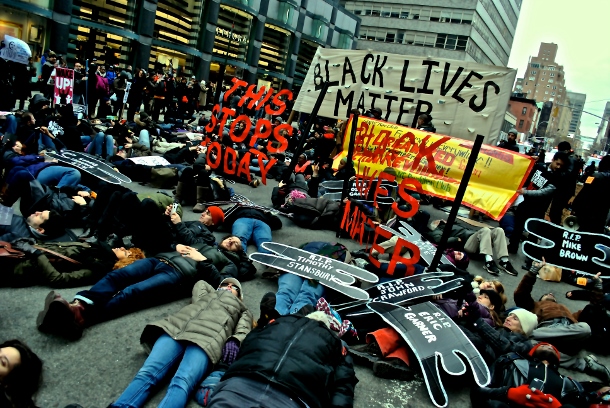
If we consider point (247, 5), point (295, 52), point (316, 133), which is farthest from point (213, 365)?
point (295, 52)

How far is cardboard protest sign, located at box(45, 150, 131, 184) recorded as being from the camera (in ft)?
21.5

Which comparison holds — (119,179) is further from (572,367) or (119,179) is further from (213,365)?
(572,367)

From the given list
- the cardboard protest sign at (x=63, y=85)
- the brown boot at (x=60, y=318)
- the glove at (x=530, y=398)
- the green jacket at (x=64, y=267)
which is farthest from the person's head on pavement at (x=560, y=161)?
the cardboard protest sign at (x=63, y=85)

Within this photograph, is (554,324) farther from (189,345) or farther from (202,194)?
(202,194)

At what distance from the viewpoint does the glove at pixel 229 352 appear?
Answer: 371 centimetres

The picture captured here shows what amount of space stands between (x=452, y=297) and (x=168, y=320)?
3.13m

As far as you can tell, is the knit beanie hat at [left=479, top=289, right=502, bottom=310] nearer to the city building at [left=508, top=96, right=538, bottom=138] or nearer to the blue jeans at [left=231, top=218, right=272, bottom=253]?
the blue jeans at [left=231, top=218, right=272, bottom=253]

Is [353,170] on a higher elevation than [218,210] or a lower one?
higher

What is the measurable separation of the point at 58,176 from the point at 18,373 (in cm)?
478

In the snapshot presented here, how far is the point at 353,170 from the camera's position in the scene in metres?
9.00

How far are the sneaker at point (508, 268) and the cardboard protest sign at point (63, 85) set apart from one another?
1163cm

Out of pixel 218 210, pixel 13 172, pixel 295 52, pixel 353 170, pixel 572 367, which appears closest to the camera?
pixel 572 367

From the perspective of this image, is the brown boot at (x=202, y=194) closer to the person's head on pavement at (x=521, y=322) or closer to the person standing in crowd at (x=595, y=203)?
the person's head on pavement at (x=521, y=322)

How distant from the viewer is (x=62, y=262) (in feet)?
15.8
